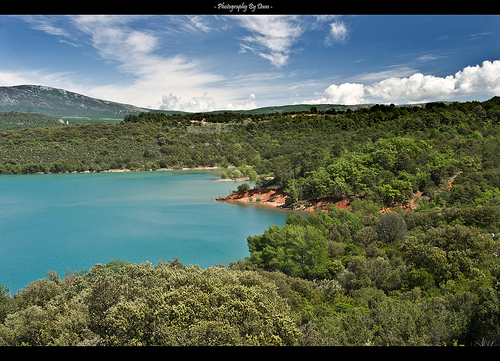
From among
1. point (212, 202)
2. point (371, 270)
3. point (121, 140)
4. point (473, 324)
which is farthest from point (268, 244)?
point (121, 140)

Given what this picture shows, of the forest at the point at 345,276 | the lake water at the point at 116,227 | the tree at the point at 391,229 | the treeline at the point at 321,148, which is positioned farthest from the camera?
the treeline at the point at 321,148

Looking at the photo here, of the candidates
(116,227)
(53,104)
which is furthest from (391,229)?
(53,104)

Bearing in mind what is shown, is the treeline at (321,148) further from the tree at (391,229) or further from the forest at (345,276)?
the tree at (391,229)

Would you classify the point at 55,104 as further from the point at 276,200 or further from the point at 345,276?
the point at 345,276

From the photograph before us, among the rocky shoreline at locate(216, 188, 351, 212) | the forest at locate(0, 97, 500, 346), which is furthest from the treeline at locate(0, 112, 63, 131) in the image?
the forest at locate(0, 97, 500, 346)

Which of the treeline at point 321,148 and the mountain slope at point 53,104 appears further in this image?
the mountain slope at point 53,104

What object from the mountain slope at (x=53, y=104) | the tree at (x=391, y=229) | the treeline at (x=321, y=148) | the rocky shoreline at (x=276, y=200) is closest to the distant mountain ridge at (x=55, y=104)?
the mountain slope at (x=53, y=104)

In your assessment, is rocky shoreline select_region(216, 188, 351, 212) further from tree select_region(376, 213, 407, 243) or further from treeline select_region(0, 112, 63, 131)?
treeline select_region(0, 112, 63, 131)
